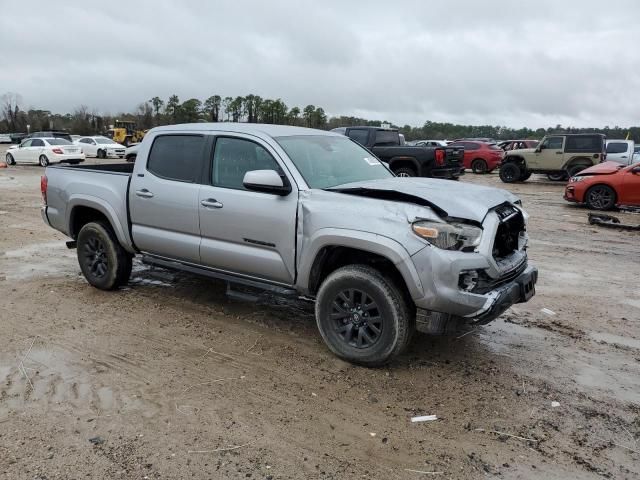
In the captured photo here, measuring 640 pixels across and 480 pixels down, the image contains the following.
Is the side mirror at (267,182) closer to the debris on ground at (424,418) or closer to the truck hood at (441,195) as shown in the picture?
the truck hood at (441,195)

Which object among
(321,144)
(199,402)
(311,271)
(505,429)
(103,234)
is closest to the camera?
(505,429)

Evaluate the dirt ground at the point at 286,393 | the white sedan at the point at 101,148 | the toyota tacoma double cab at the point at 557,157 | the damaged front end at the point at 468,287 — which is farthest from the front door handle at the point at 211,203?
the white sedan at the point at 101,148

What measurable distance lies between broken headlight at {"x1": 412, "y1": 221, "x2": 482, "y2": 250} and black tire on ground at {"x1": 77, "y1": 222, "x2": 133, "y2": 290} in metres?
3.61

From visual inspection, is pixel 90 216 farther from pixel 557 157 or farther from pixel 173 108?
pixel 173 108

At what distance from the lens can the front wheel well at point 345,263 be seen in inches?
160

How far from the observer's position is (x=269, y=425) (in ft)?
11.0

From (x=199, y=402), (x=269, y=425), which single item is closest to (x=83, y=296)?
(x=199, y=402)

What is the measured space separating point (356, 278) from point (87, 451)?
2.12 metres

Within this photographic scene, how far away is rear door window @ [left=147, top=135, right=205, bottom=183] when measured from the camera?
507 cm

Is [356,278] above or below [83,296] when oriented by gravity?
above

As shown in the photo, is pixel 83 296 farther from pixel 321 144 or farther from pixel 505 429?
pixel 505 429

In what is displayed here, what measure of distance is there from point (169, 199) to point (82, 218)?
5.80ft

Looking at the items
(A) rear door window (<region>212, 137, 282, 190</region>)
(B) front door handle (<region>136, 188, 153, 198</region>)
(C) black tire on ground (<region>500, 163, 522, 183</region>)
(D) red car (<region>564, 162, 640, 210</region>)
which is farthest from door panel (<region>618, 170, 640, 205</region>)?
(B) front door handle (<region>136, 188, 153, 198</region>)

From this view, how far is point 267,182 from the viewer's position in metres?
4.23
